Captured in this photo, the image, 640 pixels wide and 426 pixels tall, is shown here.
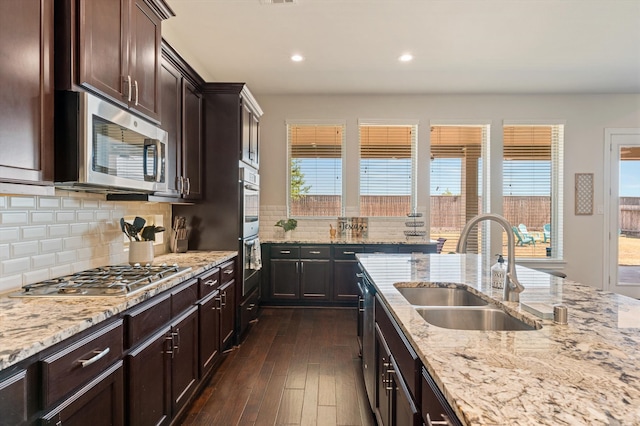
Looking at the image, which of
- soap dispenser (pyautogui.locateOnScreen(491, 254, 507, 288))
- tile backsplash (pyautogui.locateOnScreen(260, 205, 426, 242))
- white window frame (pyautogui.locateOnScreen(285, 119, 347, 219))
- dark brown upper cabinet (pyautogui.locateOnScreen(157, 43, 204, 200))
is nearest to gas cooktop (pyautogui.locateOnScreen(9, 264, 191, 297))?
dark brown upper cabinet (pyautogui.locateOnScreen(157, 43, 204, 200))

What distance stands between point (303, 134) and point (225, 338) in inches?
127

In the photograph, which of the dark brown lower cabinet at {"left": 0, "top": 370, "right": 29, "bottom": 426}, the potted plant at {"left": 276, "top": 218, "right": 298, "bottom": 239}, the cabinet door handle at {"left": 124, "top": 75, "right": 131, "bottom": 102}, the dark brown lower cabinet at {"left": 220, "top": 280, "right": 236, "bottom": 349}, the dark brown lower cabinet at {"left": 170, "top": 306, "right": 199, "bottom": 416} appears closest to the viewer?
the dark brown lower cabinet at {"left": 0, "top": 370, "right": 29, "bottom": 426}

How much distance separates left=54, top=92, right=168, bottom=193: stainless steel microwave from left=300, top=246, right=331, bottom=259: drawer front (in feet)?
8.60

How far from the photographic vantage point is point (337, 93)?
5.12 m

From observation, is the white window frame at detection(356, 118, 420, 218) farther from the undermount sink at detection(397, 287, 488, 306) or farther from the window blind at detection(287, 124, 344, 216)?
the undermount sink at detection(397, 287, 488, 306)

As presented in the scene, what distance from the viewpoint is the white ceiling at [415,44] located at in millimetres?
2982

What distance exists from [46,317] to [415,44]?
3.66 m

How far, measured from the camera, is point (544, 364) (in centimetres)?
88

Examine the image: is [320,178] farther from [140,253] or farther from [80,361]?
[80,361]

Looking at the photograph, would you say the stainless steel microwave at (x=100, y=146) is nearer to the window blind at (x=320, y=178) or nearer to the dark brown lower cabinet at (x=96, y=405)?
the dark brown lower cabinet at (x=96, y=405)

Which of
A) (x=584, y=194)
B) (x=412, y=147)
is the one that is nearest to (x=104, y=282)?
(x=412, y=147)

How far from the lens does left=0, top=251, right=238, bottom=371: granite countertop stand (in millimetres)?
1037

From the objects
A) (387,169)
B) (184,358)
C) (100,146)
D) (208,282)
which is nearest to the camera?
(100,146)

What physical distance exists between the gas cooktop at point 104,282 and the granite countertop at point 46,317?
2.1 inches
